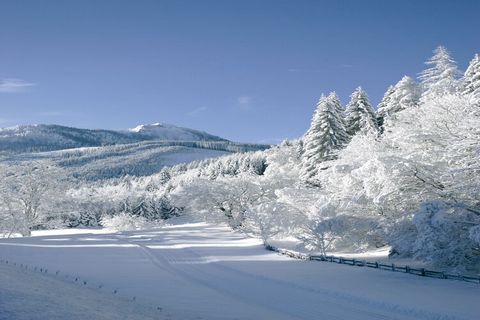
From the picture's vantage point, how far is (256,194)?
6588 cm

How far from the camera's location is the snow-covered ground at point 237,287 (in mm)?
17297

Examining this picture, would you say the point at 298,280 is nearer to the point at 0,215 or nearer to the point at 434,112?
the point at 434,112

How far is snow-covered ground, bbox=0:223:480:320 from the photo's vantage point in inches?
681

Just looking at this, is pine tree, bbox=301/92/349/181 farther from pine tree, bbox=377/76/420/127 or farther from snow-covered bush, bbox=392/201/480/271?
snow-covered bush, bbox=392/201/480/271

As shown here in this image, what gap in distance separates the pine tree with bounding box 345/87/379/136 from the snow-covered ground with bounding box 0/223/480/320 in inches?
1033

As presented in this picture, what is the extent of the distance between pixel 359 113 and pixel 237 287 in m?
39.7

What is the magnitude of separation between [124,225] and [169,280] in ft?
223

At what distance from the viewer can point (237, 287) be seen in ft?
79.6

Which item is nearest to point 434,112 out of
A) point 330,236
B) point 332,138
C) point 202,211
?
point 330,236

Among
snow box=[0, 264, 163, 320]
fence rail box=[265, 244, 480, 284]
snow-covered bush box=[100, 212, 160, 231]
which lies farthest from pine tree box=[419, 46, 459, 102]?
snow-covered bush box=[100, 212, 160, 231]

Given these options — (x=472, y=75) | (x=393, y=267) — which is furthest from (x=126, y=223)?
(x=393, y=267)

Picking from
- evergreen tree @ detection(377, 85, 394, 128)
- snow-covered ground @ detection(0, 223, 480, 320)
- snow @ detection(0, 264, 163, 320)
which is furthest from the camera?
evergreen tree @ detection(377, 85, 394, 128)

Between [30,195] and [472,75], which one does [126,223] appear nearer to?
[30,195]

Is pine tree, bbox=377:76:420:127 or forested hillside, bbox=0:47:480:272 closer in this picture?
forested hillside, bbox=0:47:480:272
